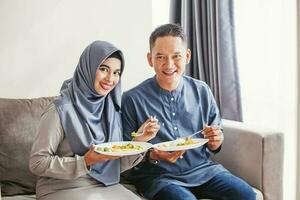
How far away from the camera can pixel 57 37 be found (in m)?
2.30

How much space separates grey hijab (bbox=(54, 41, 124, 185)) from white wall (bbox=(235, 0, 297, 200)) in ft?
3.10

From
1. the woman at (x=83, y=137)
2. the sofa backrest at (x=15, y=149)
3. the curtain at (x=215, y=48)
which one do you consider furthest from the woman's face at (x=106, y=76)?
the curtain at (x=215, y=48)

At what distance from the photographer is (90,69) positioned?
1616 millimetres

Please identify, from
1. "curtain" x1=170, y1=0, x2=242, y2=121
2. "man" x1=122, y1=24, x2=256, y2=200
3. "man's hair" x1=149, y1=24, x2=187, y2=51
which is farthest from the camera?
"curtain" x1=170, y1=0, x2=242, y2=121

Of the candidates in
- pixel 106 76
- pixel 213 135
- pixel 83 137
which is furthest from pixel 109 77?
pixel 213 135

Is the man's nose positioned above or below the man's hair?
below

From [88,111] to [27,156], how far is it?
41cm

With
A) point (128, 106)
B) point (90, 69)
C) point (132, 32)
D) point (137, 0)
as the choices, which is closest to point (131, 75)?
point (132, 32)

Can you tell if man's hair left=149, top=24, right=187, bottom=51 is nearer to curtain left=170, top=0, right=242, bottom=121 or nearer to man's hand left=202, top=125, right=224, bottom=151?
man's hand left=202, top=125, right=224, bottom=151

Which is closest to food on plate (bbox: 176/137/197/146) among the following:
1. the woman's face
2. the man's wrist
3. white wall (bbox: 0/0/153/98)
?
the man's wrist

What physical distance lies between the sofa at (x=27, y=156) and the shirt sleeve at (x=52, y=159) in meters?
0.31

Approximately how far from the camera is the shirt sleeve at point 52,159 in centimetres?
151

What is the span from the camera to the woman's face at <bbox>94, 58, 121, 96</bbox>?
5.38ft

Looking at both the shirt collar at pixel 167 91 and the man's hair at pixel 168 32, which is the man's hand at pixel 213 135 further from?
the man's hair at pixel 168 32
